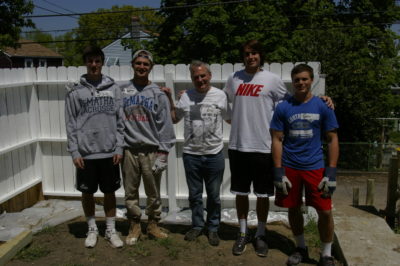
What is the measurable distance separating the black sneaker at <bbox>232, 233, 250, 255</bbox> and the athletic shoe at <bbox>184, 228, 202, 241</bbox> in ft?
1.62

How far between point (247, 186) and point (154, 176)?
3.21 feet

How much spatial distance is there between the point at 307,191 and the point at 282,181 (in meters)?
0.26

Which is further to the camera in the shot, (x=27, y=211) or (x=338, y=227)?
(x=27, y=211)

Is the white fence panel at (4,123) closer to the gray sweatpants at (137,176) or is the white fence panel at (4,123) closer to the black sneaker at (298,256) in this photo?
the gray sweatpants at (137,176)

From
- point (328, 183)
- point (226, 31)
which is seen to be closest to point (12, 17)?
point (226, 31)

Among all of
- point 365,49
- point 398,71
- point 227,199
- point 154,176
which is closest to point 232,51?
point 365,49

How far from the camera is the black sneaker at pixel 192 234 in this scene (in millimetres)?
4309

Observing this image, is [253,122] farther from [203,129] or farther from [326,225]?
[326,225]

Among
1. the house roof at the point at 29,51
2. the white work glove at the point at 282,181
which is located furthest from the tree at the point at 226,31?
the house roof at the point at 29,51

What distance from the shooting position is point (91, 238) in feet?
13.7

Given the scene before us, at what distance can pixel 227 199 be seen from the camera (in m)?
5.41

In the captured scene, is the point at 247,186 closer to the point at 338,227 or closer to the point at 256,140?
the point at 256,140

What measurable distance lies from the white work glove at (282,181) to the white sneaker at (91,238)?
203 cm

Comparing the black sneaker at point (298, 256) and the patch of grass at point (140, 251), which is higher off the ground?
the black sneaker at point (298, 256)
